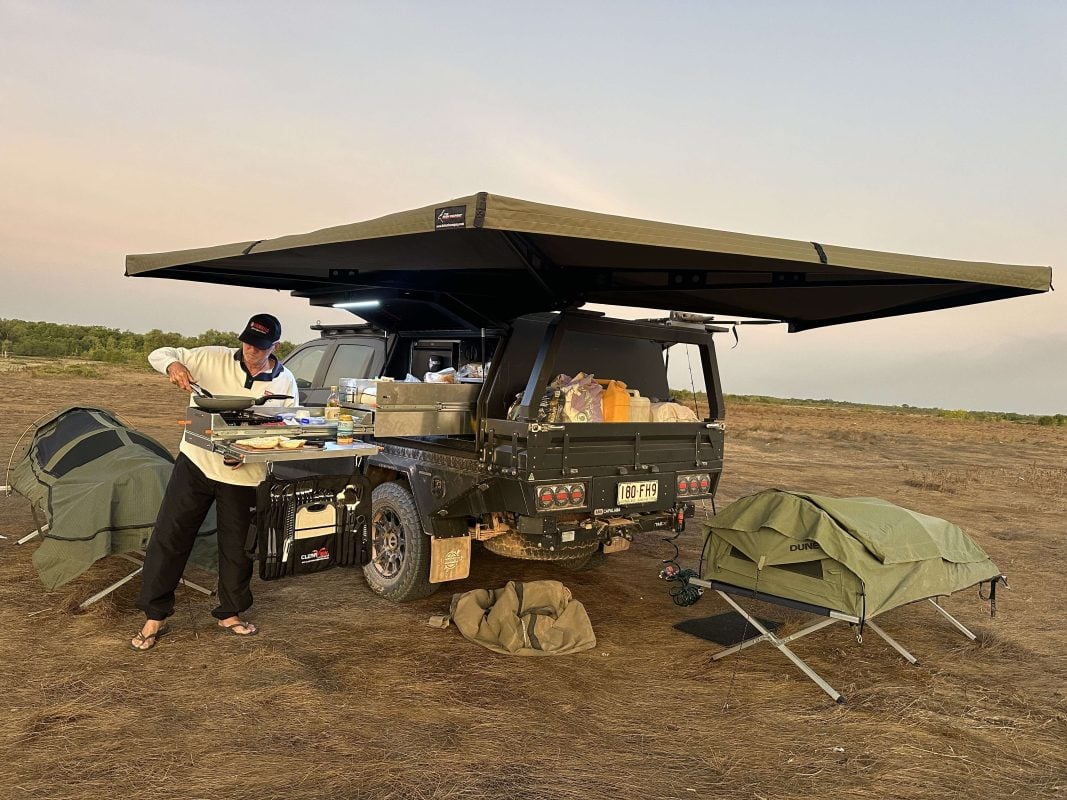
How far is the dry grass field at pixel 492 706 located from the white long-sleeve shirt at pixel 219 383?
1119 mm

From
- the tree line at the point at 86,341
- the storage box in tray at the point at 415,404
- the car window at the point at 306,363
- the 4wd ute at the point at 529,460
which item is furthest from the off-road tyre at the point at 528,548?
the tree line at the point at 86,341

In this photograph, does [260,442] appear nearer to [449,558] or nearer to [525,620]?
[449,558]

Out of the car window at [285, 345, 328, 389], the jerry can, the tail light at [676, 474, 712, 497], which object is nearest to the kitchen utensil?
the jerry can

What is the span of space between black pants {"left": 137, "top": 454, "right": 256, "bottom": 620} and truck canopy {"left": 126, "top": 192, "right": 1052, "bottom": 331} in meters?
1.61

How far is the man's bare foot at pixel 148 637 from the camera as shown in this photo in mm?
4527

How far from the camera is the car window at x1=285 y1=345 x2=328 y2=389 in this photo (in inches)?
308

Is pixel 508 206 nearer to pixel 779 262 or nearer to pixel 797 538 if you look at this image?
pixel 779 262

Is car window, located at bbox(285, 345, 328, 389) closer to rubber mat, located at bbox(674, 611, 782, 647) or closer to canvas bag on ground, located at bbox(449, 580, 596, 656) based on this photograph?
canvas bag on ground, located at bbox(449, 580, 596, 656)

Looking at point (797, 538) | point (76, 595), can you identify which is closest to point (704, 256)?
point (797, 538)

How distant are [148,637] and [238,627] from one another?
524 millimetres

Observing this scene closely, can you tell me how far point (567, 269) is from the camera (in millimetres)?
5262

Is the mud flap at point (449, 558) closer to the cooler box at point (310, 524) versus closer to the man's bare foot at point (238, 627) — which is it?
the cooler box at point (310, 524)

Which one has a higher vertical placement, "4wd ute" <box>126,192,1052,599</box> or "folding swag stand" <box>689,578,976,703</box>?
"4wd ute" <box>126,192,1052,599</box>

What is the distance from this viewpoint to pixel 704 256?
4449mm
